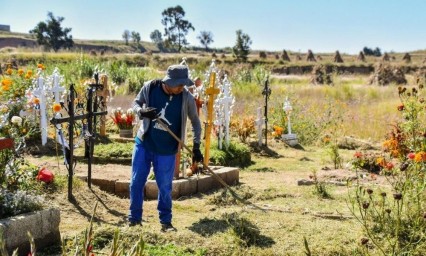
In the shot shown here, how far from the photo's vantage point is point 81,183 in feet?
22.6

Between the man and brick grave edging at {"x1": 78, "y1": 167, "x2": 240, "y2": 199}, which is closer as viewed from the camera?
the man

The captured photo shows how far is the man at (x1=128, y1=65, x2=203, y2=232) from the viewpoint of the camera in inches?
213

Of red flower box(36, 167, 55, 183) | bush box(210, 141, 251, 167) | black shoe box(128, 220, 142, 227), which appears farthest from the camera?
bush box(210, 141, 251, 167)

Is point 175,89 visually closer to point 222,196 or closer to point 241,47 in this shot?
point 222,196

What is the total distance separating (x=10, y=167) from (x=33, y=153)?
479 cm

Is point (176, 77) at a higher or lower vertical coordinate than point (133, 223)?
higher

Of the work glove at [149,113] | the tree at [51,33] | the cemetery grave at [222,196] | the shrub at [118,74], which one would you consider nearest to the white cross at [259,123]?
the cemetery grave at [222,196]

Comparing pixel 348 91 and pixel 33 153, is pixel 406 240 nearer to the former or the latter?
pixel 33 153

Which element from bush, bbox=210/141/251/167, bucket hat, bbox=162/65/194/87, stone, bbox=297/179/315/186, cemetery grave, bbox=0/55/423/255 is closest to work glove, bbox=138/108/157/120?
Result: bucket hat, bbox=162/65/194/87

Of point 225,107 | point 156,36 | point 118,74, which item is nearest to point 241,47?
point 118,74

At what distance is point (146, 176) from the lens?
561 centimetres

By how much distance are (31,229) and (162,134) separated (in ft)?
4.88

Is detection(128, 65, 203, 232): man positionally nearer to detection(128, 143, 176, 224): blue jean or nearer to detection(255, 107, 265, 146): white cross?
detection(128, 143, 176, 224): blue jean

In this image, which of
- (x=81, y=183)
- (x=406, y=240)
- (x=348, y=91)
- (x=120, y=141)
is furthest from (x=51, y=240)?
(x=348, y=91)
